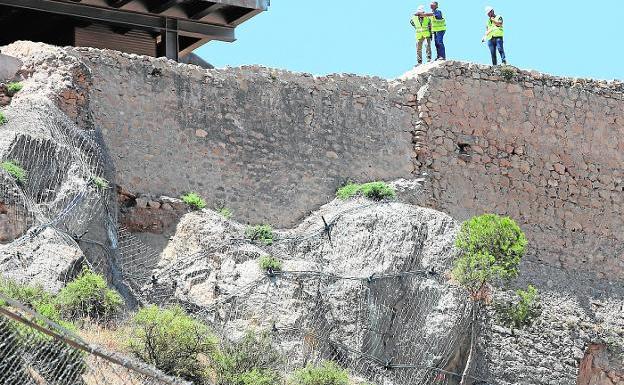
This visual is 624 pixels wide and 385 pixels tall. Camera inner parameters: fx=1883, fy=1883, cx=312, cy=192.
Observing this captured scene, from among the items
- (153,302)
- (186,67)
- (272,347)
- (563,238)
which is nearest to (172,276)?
(153,302)

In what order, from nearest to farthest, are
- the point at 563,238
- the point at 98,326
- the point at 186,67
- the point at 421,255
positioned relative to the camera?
1. the point at 98,326
2. the point at 421,255
3. the point at 186,67
4. the point at 563,238

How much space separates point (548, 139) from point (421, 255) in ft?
19.4

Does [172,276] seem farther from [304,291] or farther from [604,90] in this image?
[604,90]

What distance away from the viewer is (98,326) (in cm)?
1984

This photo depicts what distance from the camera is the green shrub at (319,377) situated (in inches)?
790

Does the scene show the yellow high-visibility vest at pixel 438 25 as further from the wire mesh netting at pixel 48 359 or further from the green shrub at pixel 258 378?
the wire mesh netting at pixel 48 359

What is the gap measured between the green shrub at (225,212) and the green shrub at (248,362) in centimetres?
440

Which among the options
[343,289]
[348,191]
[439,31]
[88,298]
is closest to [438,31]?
[439,31]

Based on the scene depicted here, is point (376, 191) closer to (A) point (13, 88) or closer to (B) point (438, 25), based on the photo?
(B) point (438, 25)

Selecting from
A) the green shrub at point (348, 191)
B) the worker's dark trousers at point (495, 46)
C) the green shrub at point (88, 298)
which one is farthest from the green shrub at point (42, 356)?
the worker's dark trousers at point (495, 46)

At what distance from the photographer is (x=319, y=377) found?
20.1 meters

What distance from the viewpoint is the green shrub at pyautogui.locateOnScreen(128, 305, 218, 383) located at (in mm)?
19250

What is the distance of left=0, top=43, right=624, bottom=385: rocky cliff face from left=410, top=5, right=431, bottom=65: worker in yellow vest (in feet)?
2.64

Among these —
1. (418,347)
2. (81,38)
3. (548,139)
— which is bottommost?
(418,347)
